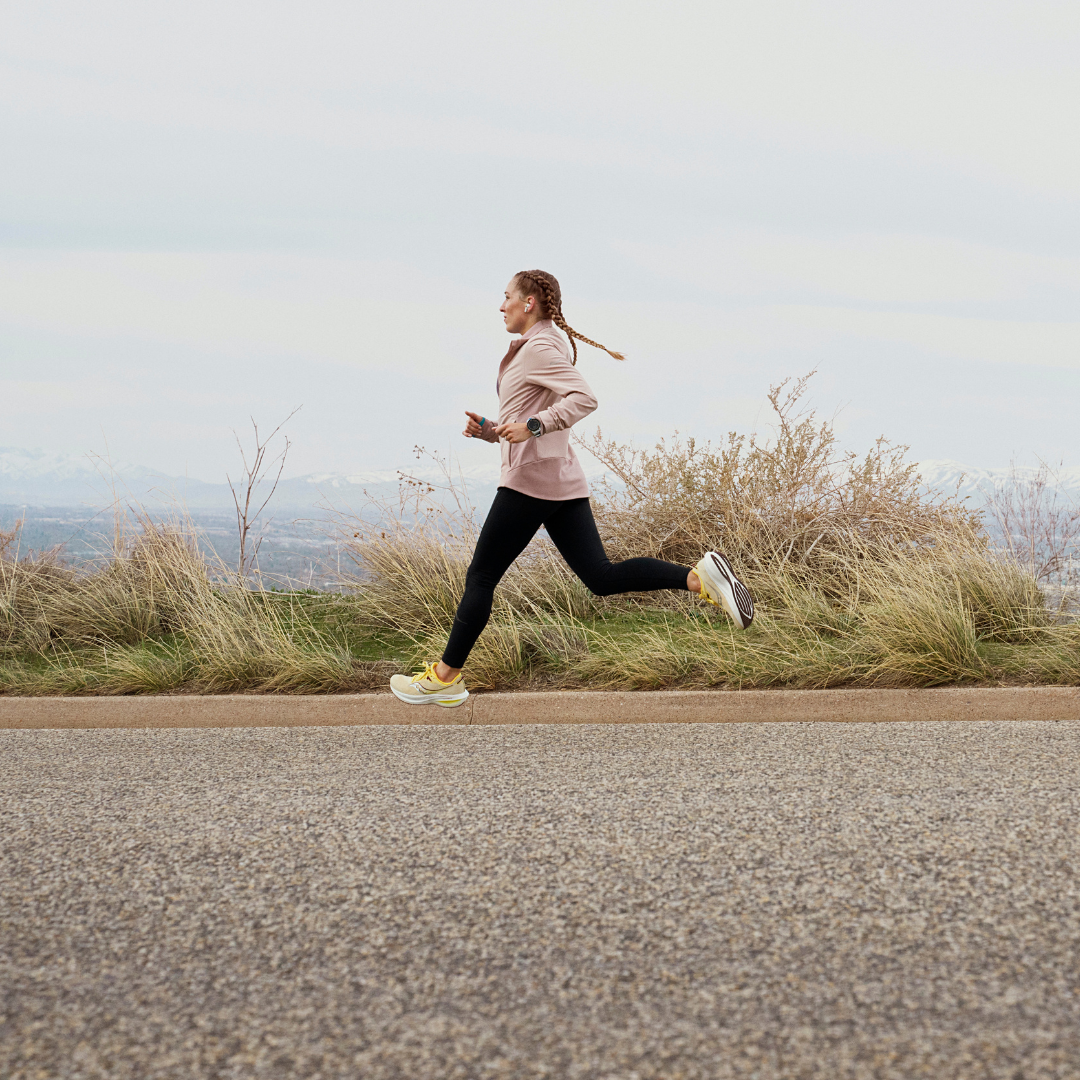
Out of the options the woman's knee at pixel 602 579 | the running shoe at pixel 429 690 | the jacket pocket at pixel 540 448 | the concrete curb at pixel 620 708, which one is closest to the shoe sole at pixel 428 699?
the running shoe at pixel 429 690

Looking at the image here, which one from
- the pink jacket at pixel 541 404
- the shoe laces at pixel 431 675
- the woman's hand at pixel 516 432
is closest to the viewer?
the woman's hand at pixel 516 432

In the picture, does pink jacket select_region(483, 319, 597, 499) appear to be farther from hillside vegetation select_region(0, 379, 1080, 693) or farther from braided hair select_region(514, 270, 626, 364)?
hillside vegetation select_region(0, 379, 1080, 693)

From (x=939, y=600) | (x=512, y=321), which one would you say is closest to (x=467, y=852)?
(x=512, y=321)

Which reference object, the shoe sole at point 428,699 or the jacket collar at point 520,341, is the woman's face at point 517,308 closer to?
the jacket collar at point 520,341

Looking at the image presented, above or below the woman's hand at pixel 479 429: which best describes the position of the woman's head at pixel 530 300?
above

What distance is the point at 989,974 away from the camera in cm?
221

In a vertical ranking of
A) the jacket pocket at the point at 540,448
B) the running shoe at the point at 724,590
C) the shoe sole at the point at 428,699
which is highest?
the jacket pocket at the point at 540,448

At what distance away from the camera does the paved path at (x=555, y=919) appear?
1973 millimetres

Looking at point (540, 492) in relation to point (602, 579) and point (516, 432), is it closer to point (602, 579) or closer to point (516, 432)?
point (516, 432)

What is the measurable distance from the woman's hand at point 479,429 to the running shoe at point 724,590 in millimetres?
1255

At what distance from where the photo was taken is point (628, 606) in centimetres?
727

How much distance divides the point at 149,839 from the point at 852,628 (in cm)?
460

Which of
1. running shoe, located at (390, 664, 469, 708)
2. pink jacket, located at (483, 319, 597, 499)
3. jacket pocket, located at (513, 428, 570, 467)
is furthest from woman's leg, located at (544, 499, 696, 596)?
running shoe, located at (390, 664, 469, 708)

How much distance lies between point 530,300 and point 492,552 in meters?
1.29
